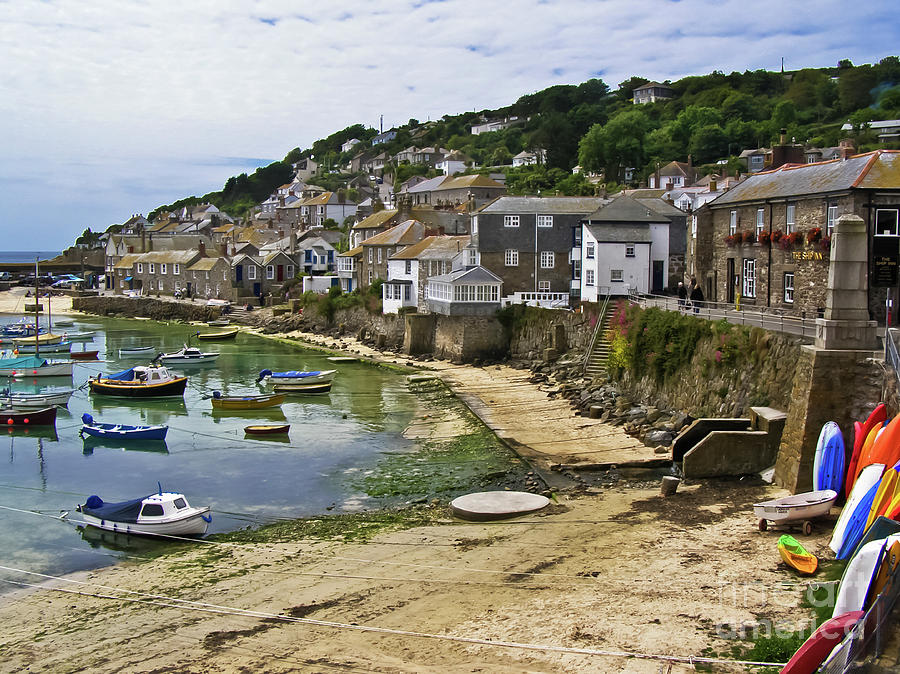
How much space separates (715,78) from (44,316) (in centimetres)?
11001

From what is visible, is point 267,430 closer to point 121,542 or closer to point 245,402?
point 245,402

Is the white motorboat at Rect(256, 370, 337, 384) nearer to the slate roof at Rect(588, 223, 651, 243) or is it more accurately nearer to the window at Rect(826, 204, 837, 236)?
the slate roof at Rect(588, 223, 651, 243)

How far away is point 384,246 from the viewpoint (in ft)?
189

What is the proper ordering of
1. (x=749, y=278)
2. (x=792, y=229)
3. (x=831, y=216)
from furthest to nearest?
(x=749, y=278)
(x=792, y=229)
(x=831, y=216)

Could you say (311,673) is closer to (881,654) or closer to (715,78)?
(881,654)

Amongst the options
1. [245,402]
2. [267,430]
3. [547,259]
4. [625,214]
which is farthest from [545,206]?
[267,430]

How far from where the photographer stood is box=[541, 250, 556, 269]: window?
150ft

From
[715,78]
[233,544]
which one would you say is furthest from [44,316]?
[715,78]

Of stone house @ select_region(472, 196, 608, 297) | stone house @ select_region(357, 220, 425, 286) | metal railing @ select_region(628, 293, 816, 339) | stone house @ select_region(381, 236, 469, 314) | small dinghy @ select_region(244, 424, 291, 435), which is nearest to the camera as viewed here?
metal railing @ select_region(628, 293, 816, 339)

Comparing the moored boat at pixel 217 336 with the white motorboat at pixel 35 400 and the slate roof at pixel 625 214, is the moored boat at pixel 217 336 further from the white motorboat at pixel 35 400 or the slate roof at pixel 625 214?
the slate roof at pixel 625 214

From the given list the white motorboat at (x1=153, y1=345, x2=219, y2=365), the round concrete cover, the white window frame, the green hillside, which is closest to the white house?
the white window frame

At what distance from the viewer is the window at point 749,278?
31391mm

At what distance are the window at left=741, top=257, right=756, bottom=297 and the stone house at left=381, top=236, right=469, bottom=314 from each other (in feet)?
65.0

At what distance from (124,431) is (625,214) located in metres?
24.3
